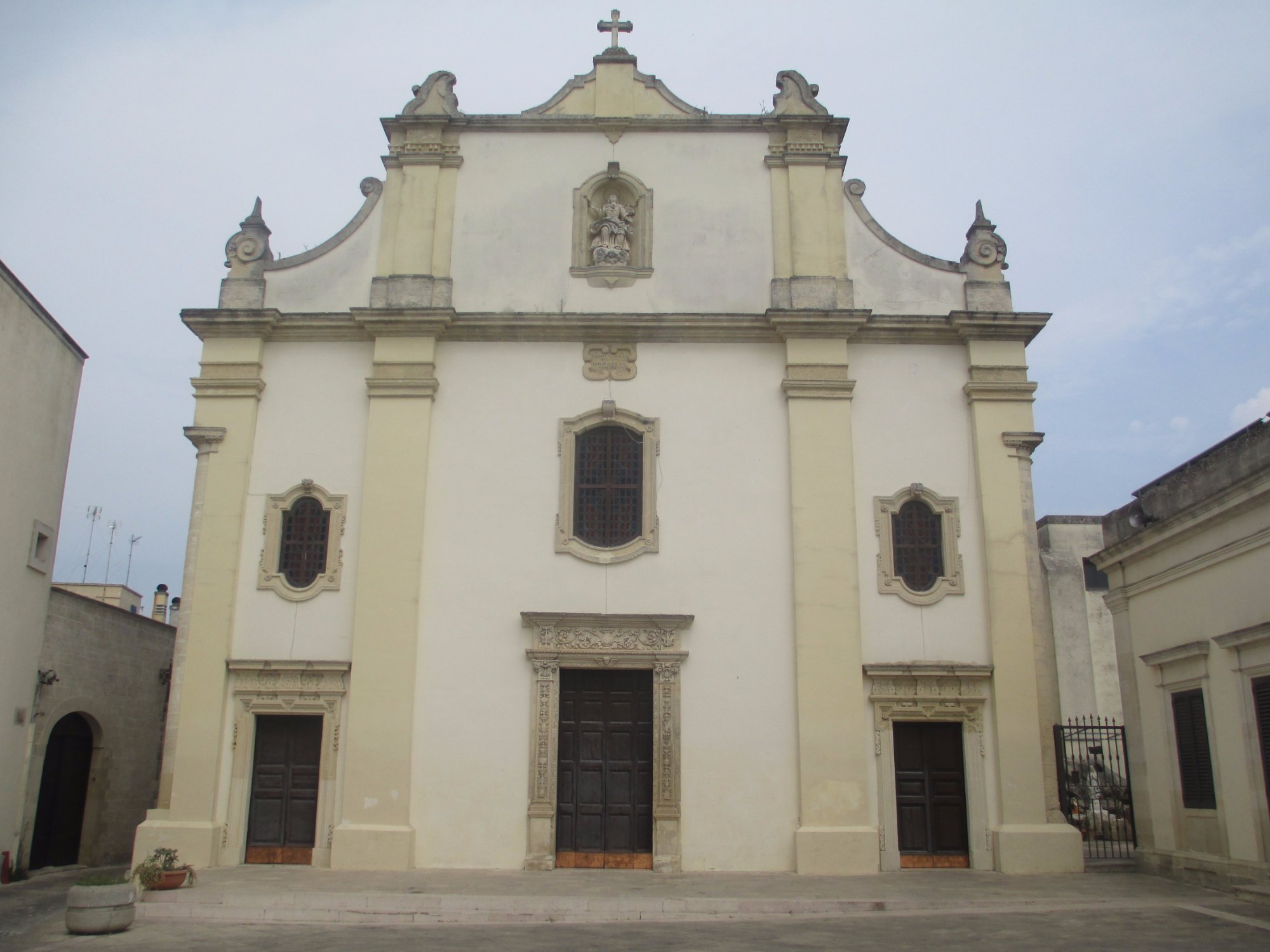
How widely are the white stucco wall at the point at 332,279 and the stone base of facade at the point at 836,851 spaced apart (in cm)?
978

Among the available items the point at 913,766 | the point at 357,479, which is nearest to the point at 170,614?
the point at 357,479

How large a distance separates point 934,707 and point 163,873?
31.4 feet

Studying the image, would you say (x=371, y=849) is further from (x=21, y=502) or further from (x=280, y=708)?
(x=21, y=502)

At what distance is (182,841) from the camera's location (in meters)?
13.8

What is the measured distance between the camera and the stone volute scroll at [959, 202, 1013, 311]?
15805mm

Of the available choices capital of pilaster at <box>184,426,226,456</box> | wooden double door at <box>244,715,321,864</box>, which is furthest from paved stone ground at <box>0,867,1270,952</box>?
capital of pilaster at <box>184,426,226,456</box>

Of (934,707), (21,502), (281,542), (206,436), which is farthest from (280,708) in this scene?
(934,707)

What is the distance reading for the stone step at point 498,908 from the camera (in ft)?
36.0

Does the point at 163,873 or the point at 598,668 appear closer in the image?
the point at 163,873

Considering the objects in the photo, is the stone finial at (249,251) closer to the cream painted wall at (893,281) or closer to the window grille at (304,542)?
the window grille at (304,542)

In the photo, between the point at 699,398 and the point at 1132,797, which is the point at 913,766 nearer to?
the point at 1132,797

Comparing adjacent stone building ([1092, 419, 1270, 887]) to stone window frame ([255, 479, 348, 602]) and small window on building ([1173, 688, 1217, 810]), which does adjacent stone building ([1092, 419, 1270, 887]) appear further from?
stone window frame ([255, 479, 348, 602])

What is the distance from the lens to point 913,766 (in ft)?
47.3

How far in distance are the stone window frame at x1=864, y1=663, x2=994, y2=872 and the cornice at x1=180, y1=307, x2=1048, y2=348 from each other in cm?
404
